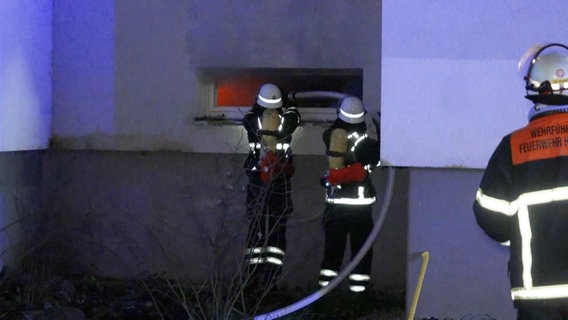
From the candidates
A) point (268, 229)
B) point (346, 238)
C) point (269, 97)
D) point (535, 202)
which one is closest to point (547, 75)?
point (535, 202)

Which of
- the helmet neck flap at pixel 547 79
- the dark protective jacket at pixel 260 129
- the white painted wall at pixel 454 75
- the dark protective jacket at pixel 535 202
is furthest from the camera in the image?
the dark protective jacket at pixel 260 129

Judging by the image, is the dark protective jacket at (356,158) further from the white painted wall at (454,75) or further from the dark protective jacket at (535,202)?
the dark protective jacket at (535,202)

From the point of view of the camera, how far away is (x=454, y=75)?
6250 mm

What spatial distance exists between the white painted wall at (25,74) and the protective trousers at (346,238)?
8.90 feet

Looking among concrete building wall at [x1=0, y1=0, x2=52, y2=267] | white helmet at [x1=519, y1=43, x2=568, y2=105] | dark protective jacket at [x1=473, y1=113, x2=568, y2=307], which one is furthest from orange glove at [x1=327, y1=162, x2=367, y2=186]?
dark protective jacket at [x1=473, y1=113, x2=568, y2=307]

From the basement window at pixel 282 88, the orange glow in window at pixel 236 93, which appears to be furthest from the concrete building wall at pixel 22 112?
the orange glow in window at pixel 236 93

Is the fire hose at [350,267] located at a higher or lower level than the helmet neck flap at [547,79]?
lower

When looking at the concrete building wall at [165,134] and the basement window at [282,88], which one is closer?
the concrete building wall at [165,134]

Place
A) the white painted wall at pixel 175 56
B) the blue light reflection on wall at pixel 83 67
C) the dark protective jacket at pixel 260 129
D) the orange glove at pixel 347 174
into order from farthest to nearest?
the blue light reflection on wall at pixel 83 67, the white painted wall at pixel 175 56, the dark protective jacket at pixel 260 129, the orange glove at pixel 347 174

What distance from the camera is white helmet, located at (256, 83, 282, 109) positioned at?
24.8ft

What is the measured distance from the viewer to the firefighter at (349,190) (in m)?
7.30

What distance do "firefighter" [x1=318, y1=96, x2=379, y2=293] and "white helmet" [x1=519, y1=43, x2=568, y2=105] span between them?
10.3 feet

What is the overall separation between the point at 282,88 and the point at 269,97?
0.92m

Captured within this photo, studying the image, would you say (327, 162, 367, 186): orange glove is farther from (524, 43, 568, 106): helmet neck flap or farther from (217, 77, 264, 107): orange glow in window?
(524, 43, 568, 106): helmet neck flap
